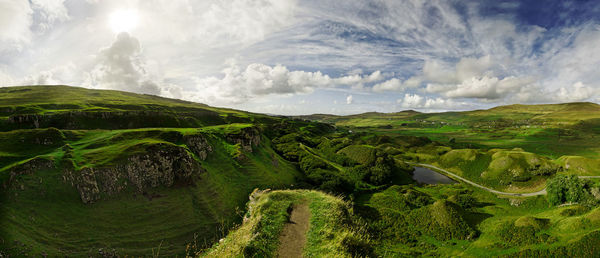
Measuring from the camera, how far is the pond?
80.8 m

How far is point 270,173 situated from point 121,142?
109 feet

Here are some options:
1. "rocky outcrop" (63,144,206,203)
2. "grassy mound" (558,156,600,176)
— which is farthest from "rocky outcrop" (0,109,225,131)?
"grassy mound" (558,156,600,176)

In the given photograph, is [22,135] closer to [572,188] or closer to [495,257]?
[495,257]

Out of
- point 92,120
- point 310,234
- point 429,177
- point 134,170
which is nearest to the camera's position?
point 310,234

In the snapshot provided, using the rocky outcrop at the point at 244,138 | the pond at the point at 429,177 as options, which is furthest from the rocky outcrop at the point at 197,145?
the pond at the point at 429,177

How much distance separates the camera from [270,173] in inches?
2314

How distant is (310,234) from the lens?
620 inches

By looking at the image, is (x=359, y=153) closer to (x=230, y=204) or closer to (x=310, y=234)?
(x=230, y=204)

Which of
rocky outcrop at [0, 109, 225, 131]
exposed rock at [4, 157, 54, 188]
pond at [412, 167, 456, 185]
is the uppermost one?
rocky outcrop at [0, 109, 225, 131]

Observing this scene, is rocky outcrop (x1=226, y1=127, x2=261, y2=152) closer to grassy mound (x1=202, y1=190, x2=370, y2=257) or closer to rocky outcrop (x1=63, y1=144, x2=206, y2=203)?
rocky outcrop (x1=63, y1=144, x2=206, y2=203)

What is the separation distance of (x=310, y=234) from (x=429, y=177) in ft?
290

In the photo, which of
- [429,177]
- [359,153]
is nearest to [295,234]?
[359,153]

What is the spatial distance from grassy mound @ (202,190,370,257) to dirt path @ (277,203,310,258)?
374 millimetres

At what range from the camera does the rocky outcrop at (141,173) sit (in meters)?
29.3
